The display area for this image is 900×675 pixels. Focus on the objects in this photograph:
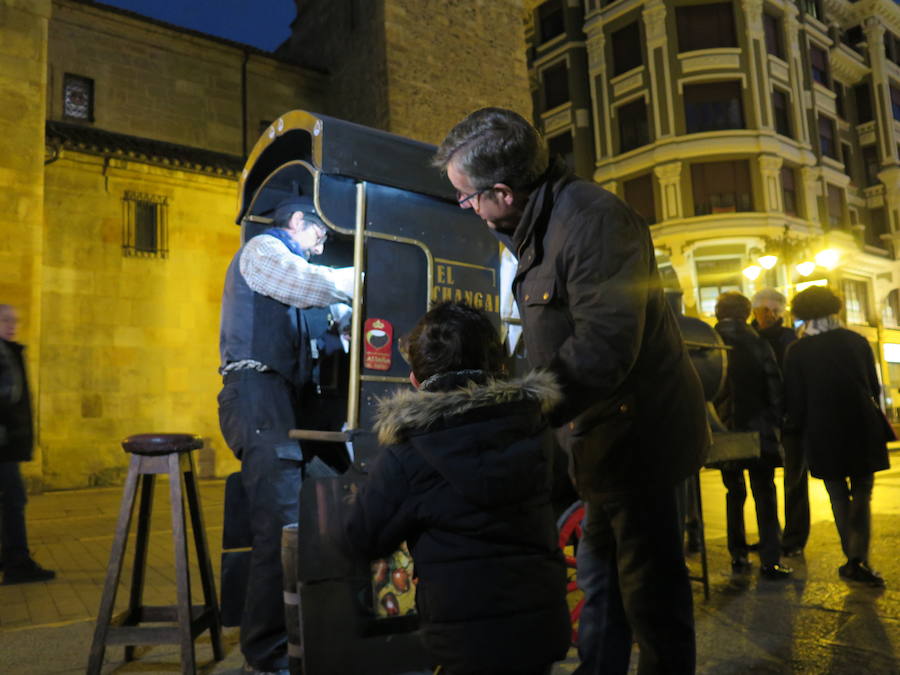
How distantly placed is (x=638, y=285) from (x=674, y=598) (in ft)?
2.90

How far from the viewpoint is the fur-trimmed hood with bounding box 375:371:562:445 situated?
1.89 meters

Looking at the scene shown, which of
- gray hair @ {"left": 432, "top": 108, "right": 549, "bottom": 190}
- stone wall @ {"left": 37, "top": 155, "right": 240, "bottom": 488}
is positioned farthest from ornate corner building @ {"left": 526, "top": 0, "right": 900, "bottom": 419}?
gray hair @ {"left": 432, "top": 108, "right": 549, "bottom": 190}

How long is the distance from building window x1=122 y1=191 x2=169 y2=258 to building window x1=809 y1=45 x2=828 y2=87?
28178 millimetres

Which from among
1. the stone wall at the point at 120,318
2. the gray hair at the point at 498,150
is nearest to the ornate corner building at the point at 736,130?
the stone wall at the point at 120,318

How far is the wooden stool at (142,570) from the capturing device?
2.94 m

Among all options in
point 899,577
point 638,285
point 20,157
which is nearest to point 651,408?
point 638,285

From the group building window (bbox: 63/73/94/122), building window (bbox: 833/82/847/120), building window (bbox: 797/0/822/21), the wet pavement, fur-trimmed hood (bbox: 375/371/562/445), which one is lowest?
the wet pavement

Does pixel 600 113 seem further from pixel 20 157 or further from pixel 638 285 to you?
pixel 638 285

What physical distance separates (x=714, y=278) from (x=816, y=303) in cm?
2417

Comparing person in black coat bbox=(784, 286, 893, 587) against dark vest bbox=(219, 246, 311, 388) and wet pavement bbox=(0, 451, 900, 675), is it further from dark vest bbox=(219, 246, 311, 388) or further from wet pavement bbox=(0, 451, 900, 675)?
dark vest bbox=(219, 246, 311, 388)

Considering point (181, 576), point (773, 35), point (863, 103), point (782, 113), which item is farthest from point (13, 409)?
point (863, 103)

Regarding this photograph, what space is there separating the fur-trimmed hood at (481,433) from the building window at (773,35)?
1227 inches

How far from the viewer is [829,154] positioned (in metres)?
30.8

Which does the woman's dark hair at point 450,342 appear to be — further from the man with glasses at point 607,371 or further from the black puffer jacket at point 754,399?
the black puffer jacket at point 754,399
